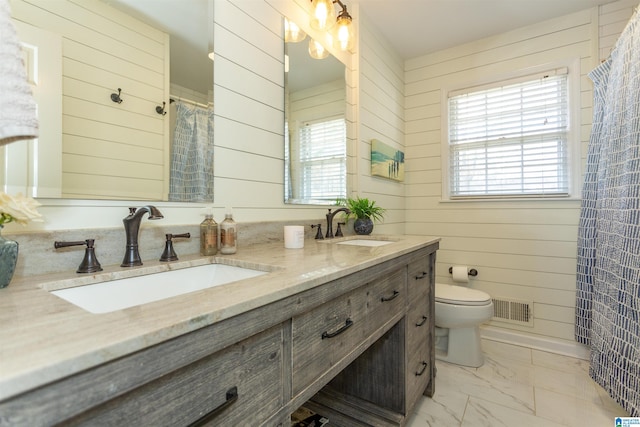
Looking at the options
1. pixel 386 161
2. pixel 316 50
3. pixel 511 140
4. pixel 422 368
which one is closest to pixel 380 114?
pixel 386 161

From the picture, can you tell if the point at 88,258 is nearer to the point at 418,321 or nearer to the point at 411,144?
the point at 418,321

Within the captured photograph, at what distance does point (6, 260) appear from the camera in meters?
0.64

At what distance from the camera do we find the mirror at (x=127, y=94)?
0.86m

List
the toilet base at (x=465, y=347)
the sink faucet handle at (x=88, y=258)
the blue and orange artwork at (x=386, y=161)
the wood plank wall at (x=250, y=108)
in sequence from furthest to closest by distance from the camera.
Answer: the blue and orange artwork at (x=386, y=161) < the toilet base at (x=465, y=347) < the wood plank wall at (x=250, y=108) < the sink faucet handle at (x=88, y=258)

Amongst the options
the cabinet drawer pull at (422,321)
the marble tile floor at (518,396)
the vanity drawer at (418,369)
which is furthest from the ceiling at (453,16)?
the marble tile floor at (518,396)

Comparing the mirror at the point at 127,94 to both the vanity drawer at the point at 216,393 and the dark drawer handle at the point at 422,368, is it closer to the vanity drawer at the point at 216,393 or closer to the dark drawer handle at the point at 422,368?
the vanity drawer at the point at 216,393

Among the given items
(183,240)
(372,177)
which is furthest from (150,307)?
(372,177)

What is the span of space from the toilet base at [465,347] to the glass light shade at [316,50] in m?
2.09

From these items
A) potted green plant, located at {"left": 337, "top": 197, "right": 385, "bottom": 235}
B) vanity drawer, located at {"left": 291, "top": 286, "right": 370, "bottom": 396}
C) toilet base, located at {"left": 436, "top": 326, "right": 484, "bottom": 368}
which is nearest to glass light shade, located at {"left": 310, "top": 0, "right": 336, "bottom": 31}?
potted green plant, located at {"left": 337, "top": 197, "right": 385, "bottom": 235}

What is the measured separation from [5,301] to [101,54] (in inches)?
30.0

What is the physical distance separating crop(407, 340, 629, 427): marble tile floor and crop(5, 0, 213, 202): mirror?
67.4 inches

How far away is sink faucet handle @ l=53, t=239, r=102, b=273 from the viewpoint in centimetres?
80

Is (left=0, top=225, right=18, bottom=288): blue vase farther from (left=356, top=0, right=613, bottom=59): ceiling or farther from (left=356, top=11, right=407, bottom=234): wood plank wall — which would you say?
(left=356, top=0, right=613, bottom=59): ceiling

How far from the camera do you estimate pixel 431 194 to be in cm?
289
